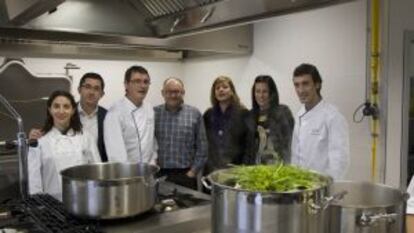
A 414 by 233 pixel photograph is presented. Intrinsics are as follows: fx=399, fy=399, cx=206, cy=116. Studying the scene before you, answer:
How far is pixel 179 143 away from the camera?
231 cm

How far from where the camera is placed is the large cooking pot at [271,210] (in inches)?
29.1

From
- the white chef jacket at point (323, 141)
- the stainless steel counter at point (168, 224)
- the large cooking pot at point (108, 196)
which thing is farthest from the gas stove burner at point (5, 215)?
the white chef jacket at point (323, 141)

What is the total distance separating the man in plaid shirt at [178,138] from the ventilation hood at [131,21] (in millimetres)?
344

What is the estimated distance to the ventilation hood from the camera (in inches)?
52.5

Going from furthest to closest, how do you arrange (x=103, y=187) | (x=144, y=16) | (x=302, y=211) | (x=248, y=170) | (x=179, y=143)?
1. (x=179, y=143)
2. (x=144, y=16)
3. (x=103, y=187)
4. (x=248, y=170)
5. (x=302, y=211)

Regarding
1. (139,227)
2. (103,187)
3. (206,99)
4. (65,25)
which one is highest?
(65,25)

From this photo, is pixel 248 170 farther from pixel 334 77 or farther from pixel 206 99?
pixel 206 99

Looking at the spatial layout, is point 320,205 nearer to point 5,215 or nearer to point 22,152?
point 5,215

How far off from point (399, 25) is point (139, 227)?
1.77m

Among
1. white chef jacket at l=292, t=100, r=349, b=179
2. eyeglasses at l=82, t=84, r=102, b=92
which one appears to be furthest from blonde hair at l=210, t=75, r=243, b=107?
eyeglasses at l=82, t=84, r=102, b=92

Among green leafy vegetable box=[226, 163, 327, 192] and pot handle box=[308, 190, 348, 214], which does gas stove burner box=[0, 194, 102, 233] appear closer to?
green leafy vegetable box=[226, 163, 327, 192]

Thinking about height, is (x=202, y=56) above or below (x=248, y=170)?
above

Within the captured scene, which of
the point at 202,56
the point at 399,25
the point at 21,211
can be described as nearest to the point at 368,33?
the point at 399,25

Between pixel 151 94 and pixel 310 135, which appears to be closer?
pixel 310 135
